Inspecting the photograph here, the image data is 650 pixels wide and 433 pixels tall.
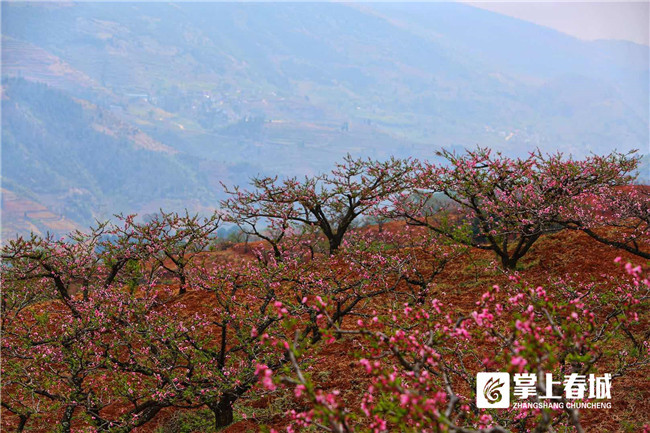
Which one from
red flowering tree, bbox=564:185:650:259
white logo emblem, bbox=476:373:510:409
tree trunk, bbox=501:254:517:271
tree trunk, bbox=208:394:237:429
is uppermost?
red flowering tree, bbox=564:185:650:259

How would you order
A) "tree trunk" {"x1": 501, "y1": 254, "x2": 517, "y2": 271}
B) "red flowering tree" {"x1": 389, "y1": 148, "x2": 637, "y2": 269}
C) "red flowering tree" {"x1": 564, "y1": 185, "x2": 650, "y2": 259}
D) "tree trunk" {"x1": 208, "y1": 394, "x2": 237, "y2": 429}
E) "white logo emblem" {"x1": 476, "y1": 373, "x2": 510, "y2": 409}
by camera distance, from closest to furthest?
"white logo emblem" {"x1": 476, "y1": 373, "x2": 510, "y2": 409} < "tree trunk" {"x1": 208, "y1": 394, "x2": 237, "y2": 429} < "red flowering tree" {"x1": 564, "y1": 185, "x2": 650, "y2": 259} < "red flowering tree" {"x1": 389, "y1": 148, "x2": 637, "y2": 269} < "tree trunk" {"x1": 501, "y1": 254, "x2": 517, "y2": 271}

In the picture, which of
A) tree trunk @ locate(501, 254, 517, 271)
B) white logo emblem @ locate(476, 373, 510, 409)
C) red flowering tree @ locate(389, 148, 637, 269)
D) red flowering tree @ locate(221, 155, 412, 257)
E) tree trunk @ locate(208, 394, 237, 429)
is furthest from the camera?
red flowering tree @ locate(221, 155, 412, 257)

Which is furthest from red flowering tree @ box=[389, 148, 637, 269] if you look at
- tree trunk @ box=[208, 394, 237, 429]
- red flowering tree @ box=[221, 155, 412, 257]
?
tree trunk @ box=[208, 394, 237, 429]

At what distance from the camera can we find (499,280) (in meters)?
15.9

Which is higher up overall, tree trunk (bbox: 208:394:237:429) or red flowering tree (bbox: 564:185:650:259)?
red flowering tree (bbox: 564:185:650:259)

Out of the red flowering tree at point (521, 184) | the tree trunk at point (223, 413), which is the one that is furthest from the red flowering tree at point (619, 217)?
the tree trunk at point (223, 413)

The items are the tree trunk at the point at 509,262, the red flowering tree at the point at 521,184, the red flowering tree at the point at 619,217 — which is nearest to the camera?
the red flowering tree at the point at 619,217

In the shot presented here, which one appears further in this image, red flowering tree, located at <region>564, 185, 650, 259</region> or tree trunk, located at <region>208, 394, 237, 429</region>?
red flowering tree, located at <region>564, 185, 650, 259</region>

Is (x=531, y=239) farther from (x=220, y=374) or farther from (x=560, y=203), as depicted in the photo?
(x=220, y=374)

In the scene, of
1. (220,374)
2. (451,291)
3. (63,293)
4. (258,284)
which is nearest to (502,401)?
(220,374)

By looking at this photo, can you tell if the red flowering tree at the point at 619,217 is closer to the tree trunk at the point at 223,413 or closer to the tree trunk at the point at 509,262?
the tree trunk at the point at 509,262

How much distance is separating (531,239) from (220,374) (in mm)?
10472

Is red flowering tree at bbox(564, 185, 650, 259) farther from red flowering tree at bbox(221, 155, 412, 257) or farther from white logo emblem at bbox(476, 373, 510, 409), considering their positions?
white logo emblem at bbox(476, 373, 510, 409)

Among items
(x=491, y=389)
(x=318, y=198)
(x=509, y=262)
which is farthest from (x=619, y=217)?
(x=491, y=389)
